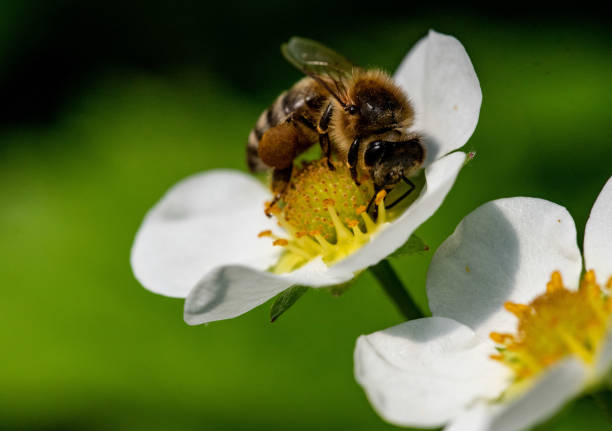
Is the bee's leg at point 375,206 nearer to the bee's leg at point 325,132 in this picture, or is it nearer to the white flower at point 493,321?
the bee's leg at point 325,132

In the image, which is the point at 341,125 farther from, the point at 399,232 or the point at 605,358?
the point at 605,358

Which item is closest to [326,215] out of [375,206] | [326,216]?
[326,216]

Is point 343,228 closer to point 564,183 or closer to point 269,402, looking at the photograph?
point 269,402

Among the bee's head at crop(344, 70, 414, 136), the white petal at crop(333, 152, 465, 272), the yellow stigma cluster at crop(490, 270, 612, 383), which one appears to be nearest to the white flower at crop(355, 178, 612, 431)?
the yellow stigma cluster at crop(490, 270, 612, 383)

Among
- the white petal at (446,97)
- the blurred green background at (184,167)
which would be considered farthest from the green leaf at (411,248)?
the blurred green background at (184,167)

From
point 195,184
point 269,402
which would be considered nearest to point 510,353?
point 195,184

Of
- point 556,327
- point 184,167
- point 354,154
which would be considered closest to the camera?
point 556,327
